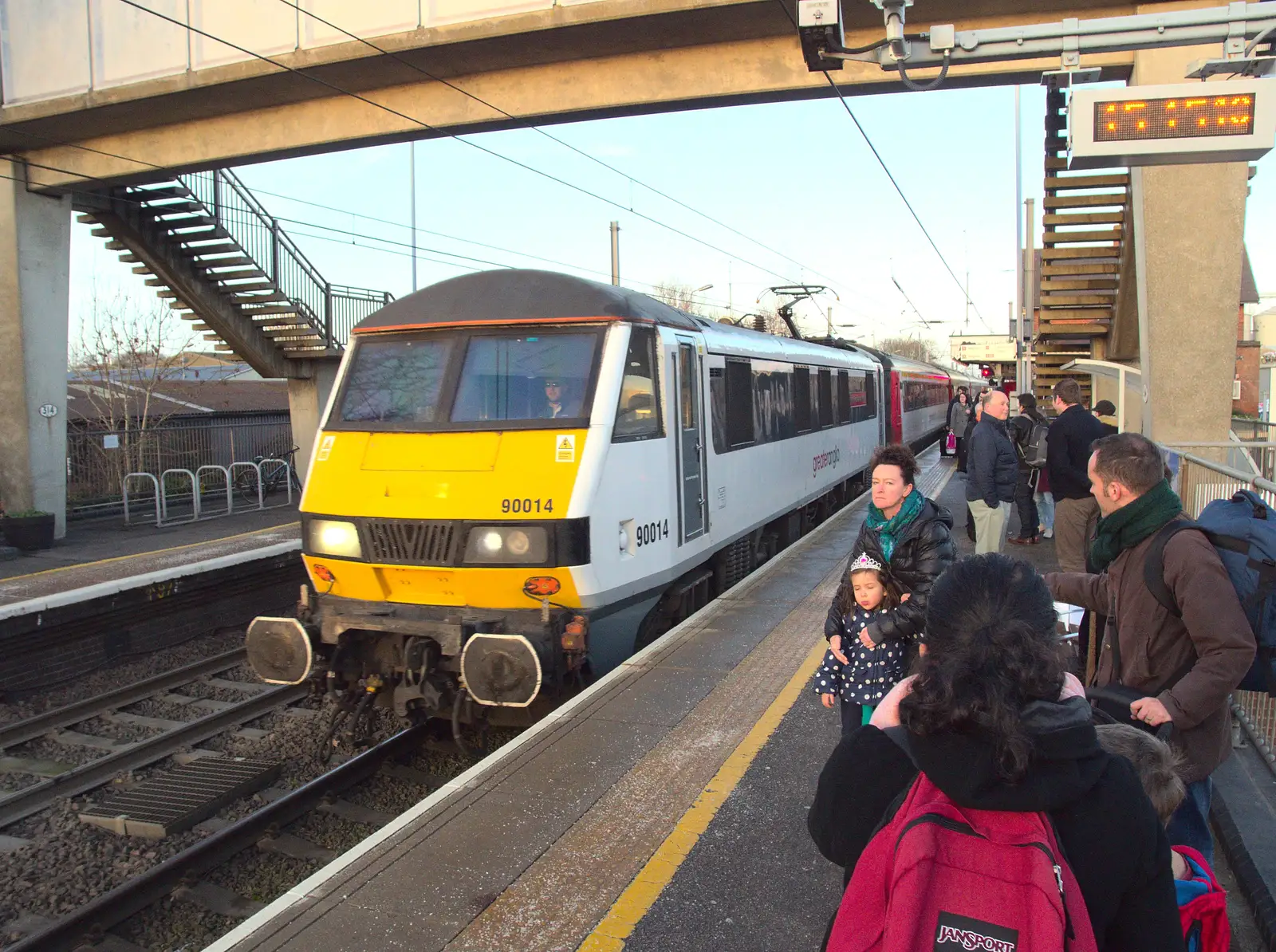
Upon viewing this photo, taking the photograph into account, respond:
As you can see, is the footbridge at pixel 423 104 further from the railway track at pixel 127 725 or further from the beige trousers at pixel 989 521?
the railway track at pixel 127 725

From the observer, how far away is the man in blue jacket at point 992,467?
29.0 ft

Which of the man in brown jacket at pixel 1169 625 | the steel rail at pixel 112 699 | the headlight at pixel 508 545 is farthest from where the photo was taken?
the steel rail at pixel 112 699

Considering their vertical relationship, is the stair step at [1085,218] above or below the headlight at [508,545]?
above

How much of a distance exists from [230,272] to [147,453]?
3876 millimetres

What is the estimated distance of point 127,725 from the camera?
810 cm

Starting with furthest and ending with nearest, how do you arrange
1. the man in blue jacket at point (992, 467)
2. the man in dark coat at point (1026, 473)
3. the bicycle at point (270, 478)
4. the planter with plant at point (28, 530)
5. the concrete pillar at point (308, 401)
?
1. the concrete pillar at point (308, 401)
2. the bicycle at point (270, 478)
3. the planter with plant at point (28, 530)
4. the man in dark coat at point (1026, 473)
5. the man in blue jacket at point (992, 467)

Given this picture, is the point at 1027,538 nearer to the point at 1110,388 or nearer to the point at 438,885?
the point at 1110,388

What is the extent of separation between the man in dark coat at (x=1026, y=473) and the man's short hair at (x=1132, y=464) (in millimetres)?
7769

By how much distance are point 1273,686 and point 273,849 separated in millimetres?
4978

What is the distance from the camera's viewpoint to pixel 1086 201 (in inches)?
562

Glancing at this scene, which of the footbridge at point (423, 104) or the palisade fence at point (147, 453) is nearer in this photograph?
the footbridge at point (423, 104)

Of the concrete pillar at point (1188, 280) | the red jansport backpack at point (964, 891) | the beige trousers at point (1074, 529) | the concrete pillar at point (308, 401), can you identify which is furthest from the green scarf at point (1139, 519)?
the concrete pillar at point (308, 401)

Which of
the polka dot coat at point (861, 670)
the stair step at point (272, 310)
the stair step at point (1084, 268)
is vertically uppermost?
the stair step at point (1084, 268)

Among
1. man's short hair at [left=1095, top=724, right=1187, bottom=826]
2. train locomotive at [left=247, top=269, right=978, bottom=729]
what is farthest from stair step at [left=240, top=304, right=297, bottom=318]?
man's short hair at [left=1095, top=724, right=1187, bottom=826]
